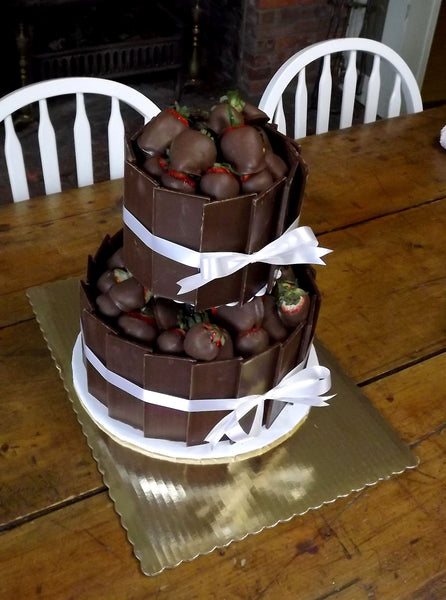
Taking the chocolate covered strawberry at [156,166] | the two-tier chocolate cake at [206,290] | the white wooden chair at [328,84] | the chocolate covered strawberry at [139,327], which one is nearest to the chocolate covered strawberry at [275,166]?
the two-tier chocolate cake at [206,290]

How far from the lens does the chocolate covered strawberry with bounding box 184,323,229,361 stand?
79 centimetres

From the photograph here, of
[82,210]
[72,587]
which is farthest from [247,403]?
[82,210]

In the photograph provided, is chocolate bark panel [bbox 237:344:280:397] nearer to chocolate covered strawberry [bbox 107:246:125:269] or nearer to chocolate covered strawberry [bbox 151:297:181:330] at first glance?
chocolate covered strawberry [bbox 151:297:181:330]

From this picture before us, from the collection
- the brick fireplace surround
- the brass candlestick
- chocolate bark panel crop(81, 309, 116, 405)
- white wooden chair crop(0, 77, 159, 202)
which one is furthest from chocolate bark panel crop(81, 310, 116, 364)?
the brass candlestick

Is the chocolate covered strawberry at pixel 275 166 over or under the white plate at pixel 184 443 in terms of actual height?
over

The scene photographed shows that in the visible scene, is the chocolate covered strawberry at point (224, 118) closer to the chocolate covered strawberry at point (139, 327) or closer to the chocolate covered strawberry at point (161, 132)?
the chocolate covered strawberry at point (161, 132)

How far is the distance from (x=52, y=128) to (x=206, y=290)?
0.84 metres

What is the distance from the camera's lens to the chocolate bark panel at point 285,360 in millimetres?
847

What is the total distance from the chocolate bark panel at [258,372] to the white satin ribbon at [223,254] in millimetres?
104

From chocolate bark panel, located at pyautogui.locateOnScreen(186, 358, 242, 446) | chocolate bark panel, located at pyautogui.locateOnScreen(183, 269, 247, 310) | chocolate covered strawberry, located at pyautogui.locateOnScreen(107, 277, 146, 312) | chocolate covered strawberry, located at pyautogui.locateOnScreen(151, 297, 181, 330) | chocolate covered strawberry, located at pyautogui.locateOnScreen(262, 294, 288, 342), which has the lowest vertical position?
chocolate bark panel, located at pyautogui.locateOnScreen(186, 358, 242, 446)

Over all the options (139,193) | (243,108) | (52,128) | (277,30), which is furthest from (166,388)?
(277,30)

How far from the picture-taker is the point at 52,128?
149 centimetres

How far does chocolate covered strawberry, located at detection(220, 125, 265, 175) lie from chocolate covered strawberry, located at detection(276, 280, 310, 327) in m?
0.17

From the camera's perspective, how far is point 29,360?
3.42 ft
